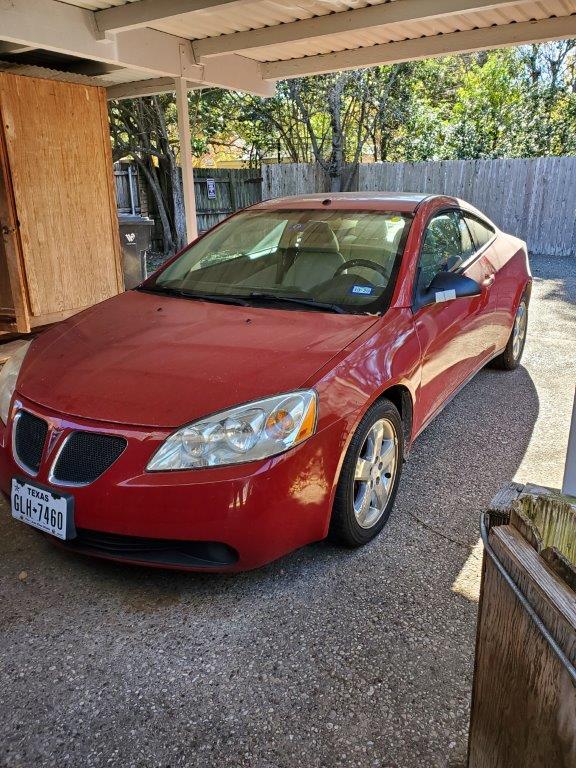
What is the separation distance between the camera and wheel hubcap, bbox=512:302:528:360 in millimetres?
5241

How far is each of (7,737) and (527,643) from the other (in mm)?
1662

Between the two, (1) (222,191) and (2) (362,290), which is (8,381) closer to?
(2) (362,290)

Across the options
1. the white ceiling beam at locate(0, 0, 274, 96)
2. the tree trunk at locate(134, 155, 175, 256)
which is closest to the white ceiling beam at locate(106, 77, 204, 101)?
the white ceiling beam at locate(0, 0, 274, 96)

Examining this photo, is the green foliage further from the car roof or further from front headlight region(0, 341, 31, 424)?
front headlight region(0, 341, 31, 424)

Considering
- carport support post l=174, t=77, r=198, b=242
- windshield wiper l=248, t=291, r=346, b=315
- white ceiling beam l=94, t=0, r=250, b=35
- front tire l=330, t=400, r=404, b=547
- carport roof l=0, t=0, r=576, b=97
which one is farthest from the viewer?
carport support post l=174, t=77, r=198, b=242

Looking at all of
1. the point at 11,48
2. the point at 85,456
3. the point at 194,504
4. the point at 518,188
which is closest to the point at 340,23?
the point at 11,48

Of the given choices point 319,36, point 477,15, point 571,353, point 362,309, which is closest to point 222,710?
point 362,309

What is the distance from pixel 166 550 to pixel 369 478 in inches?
38.4

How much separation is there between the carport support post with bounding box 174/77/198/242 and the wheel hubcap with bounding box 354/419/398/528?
4534 mm

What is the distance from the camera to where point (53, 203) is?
20.1 ft

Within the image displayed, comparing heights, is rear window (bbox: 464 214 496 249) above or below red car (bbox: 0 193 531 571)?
above

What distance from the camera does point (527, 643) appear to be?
1.13 meters

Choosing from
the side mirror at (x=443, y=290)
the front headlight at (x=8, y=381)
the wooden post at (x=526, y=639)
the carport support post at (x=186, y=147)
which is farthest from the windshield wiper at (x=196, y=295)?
the carport support post at (x=186, y=147)

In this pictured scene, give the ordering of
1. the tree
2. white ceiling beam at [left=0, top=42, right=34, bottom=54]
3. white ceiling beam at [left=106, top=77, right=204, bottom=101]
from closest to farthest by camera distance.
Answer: white ceiling beam at [left=0, top=42, right=34, bottom=54], white ceiling beam at [left=106, top=77, right=204, bottom=101], the tree
